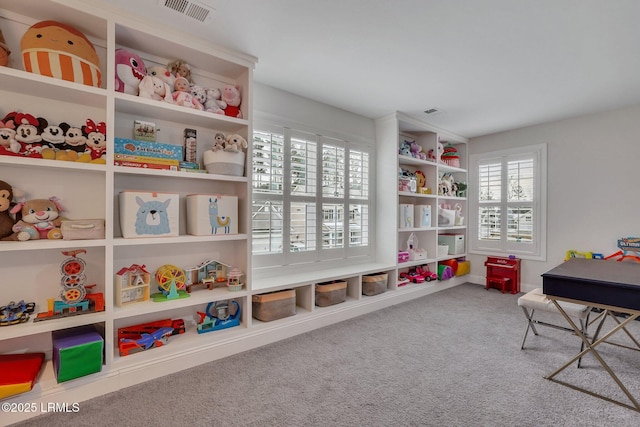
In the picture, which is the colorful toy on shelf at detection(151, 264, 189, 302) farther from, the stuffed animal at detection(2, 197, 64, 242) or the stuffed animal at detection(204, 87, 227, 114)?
the stuffed animal at detection(204, 87, 227, 114)

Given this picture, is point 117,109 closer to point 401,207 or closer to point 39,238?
point 39,238

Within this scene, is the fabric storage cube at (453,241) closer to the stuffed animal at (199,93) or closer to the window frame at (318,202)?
the window frame at (318,202)

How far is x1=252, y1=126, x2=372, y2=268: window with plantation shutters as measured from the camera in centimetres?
293

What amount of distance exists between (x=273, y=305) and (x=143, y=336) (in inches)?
39.0

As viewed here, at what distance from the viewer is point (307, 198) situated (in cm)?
Answer: 327

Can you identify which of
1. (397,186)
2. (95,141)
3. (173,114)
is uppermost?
(173,114)

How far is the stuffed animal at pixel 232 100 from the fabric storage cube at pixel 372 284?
7.35 feet

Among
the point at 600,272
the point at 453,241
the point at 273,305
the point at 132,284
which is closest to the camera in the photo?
the point at 600,272

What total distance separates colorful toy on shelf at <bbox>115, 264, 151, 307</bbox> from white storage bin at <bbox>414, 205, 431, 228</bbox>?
333 cm

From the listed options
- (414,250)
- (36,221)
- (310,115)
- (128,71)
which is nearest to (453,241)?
(414,250)

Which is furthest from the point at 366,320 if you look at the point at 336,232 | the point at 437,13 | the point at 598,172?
the point at 598,172

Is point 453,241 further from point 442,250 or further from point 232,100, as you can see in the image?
point 232,100

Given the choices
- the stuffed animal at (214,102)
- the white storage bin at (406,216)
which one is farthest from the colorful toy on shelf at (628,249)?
the stuffed animal at (214,102)

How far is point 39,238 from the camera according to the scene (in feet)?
5.77
